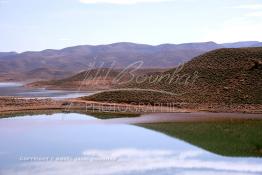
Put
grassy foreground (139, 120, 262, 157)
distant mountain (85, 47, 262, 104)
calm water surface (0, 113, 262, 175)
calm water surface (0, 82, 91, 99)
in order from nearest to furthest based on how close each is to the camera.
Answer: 1. calm water surface (0, 113, 262, 175)
2. grassy foreground (139, 120, 262, 157)
3. distant mountain (85, 47, 262, 104)
4. calm water surface (0, 82, 91, 99)

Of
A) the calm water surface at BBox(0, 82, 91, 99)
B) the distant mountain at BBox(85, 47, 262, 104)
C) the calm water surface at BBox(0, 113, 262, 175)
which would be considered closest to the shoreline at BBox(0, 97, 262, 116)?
the distant mountain at BBox(85, 47, 262, 104)

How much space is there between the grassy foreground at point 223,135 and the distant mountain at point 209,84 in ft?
45.5

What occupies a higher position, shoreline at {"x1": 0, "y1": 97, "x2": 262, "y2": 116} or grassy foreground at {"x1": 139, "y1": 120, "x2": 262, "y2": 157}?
grassy foreground at {"x1": 139, "y1": 120, "x2": 262, "y2": 157}

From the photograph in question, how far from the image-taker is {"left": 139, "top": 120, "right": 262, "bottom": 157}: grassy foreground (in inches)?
897

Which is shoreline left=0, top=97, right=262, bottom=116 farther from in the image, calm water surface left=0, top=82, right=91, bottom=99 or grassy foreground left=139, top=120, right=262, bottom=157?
calm water surface left=0, top=82, right=91, bottom=99

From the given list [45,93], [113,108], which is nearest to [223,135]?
[113,108]

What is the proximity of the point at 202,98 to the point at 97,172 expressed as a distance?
29932mm

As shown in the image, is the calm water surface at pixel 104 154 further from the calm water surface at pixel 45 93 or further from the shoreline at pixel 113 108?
the calm water surface at pixel 45 93

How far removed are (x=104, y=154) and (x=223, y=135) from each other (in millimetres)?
7850

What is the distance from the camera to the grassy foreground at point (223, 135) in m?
22.8

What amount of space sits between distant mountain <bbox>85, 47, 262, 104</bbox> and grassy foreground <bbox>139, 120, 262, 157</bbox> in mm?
13870

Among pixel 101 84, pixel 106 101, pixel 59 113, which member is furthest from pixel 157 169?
pixel 101 84

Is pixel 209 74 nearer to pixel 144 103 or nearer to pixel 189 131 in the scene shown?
pixel 144 103

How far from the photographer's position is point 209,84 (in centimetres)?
5097
